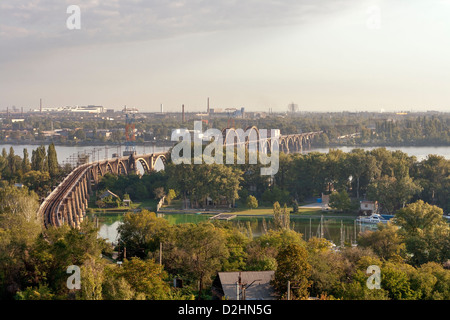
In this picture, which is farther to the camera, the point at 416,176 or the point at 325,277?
the point at 416,176

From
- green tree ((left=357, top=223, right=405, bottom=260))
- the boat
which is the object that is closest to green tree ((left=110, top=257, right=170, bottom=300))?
green tree ((left=357, top=223, right=405, bottom=260))

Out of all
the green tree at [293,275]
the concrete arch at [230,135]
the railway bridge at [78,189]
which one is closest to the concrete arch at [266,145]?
the concrete arch at [230,135]

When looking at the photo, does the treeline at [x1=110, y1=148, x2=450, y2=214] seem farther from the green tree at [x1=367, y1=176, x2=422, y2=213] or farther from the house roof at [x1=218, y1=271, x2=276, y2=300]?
the house roof at [x1=218, y1=271, x2=276, y2=300]

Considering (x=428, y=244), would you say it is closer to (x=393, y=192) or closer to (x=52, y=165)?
(x=393, y=192)

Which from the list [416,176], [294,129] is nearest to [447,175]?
[416,176]

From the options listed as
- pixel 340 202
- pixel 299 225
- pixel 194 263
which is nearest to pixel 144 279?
pixel 194 263

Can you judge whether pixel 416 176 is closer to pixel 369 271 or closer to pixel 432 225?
pixel 432 225

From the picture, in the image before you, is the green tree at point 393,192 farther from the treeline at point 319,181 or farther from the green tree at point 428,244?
the green tree at point 428,244
